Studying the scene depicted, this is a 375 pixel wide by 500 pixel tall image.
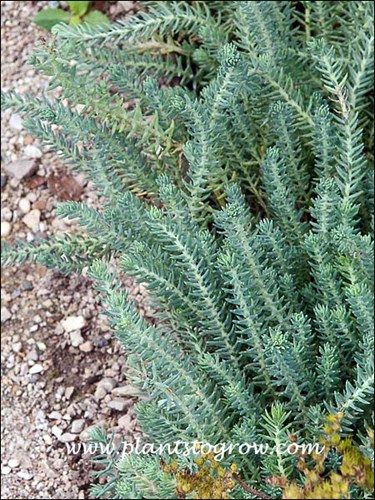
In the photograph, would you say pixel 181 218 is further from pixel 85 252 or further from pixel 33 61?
pixel 33 61

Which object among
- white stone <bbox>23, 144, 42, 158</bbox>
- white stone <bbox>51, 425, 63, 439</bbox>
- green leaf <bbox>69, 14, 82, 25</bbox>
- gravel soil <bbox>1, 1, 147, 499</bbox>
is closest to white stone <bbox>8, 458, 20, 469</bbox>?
gravel soil <bbox>1, 1, 147, 499</bbox>

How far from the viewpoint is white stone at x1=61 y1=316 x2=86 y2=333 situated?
2.24 metres

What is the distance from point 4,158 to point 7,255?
64 centimetres

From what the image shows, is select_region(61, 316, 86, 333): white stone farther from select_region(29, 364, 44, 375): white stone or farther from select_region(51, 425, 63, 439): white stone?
select_region(51, 425, 63, 439): white stone

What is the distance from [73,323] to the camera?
224 cm

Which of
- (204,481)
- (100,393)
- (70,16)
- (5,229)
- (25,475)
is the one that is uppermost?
(70,16)

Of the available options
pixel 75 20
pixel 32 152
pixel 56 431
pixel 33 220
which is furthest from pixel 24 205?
pixel 56 431

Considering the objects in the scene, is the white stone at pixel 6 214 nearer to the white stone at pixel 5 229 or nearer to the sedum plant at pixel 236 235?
the white stone at pixel 5 229

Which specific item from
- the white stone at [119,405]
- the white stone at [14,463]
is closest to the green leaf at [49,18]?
the white stone at [119,405]

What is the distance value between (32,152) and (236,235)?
3.44ft

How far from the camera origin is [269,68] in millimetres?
1885

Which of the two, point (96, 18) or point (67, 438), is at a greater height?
point (96, 18)

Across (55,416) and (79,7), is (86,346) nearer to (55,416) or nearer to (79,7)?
(55,416)

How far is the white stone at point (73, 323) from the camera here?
224cm
